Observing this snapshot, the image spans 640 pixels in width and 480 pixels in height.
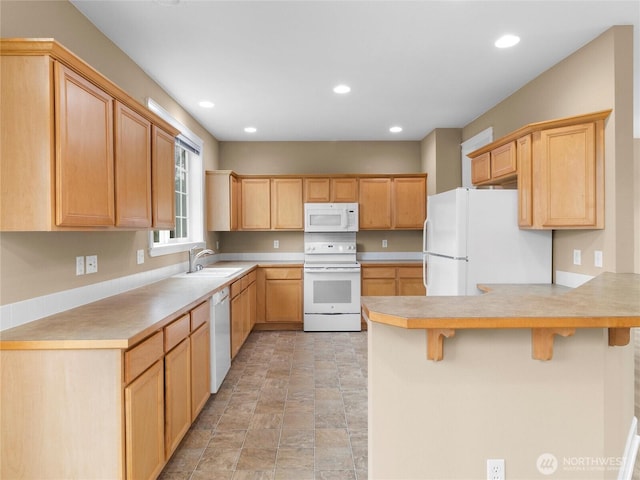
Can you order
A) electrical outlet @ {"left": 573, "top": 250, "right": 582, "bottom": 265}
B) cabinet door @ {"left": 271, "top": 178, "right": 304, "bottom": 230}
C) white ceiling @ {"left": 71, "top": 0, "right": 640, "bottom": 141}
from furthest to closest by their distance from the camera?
cabinet door @ {"left": 271, "top": 178, "right": 304, "bottom": 230}, electrical outlet @ {"left": 573, "top": 250, "right": 582, "bottom": 265}, white ceiling @ {"left": 71, "top": 0, "right": 640, "bottom": 141}

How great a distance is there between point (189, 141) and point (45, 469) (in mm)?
3433

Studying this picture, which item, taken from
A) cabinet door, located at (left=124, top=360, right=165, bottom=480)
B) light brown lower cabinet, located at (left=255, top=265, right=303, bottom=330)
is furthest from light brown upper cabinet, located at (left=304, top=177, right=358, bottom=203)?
cabinet door, located at (left=124, top=360, right=165, bottom=480)

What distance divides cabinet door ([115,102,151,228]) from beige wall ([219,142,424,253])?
10.0 ft

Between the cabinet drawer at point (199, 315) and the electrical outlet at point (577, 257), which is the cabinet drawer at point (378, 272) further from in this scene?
the cabinet drawer at point (199, 315)

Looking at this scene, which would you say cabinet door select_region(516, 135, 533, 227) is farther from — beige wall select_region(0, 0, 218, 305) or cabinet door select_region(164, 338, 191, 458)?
beige wall select_region(0, 0, 218, 305)

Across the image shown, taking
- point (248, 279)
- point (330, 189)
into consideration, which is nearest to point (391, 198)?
point (330, 189)

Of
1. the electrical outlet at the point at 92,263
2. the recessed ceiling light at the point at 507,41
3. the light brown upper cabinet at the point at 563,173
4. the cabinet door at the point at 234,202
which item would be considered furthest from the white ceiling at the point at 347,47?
the electrical outlet at the point at 92,263

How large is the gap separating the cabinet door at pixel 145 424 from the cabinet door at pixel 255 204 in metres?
3.42

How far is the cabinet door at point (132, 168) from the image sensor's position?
2088 mm

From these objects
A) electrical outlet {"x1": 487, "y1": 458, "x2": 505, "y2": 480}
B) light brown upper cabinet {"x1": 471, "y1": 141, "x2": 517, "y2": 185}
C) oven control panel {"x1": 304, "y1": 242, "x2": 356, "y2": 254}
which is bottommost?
electrical outlet {"x1": 487, "y1": 458, "x2": 505, "y2": 480}

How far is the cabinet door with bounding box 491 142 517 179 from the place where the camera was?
3.01 m

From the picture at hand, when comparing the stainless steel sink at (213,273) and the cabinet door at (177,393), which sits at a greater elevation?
the stainless steel sink at (213,273)

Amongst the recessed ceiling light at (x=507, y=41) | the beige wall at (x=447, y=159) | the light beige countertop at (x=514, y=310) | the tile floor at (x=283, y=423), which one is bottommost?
the tile floor at (x=283, y=423)

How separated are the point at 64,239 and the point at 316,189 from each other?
3577 millimetres
